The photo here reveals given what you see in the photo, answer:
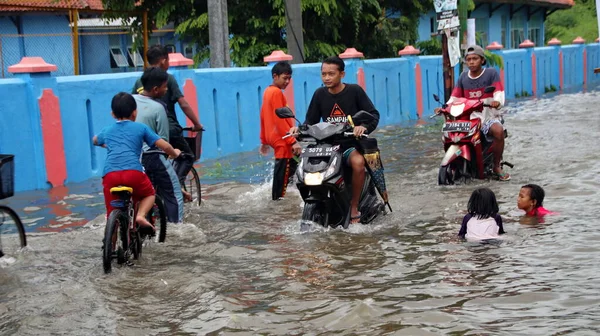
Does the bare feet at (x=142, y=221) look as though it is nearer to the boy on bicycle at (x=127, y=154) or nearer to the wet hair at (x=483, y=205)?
the boy on bicycle at (x=127, y=154)

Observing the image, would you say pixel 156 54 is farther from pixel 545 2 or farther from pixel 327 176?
pixel 545 2

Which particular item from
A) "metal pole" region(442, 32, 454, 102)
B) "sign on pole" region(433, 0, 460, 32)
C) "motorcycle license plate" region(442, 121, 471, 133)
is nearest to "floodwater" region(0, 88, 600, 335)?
"motorcycle license plate" region(442, 121, 471, 133)

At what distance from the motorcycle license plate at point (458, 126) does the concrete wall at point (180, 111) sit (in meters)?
4.60

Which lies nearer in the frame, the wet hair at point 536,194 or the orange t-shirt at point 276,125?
the wet hair at point 536,194

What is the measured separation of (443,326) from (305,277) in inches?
60.0

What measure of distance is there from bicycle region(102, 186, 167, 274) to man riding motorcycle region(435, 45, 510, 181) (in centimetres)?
482

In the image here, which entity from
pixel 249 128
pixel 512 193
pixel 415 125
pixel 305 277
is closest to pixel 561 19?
pixel 415 125

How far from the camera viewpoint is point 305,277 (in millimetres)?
6441

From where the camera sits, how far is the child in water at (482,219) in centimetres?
739

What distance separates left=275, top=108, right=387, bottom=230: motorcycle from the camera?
7.49m

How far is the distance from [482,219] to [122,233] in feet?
9.54

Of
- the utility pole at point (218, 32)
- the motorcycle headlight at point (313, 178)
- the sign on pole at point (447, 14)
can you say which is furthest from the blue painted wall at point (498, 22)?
the motorcycle headlight at point (313, 178)

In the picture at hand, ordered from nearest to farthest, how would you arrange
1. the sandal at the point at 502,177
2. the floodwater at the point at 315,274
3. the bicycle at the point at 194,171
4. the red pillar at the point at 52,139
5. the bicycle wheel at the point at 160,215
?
the floodwater at the point at 315,274
the bicycle wheel at the point at 160,215
the bicycle at the point at 194,171
the sandal at the point at 502,177
the red pillar at the point at 52,139

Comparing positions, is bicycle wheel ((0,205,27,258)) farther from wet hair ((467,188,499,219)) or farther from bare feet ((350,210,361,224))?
wet hair ((467,188,499,219))
